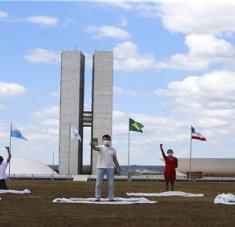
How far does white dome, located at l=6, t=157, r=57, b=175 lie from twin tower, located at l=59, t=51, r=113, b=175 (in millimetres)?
2878

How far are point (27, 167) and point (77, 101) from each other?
406 inches

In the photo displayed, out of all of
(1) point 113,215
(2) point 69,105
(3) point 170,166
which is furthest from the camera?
(2) point 69,105

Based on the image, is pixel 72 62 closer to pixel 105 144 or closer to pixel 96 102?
pixel 96 102

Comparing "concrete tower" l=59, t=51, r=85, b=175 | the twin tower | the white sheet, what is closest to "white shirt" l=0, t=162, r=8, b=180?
the white sheet

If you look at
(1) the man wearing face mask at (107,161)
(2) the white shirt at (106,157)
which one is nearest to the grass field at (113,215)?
(1) the man wearing face mask at (107,161)

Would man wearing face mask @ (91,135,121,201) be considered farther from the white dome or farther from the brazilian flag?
the white dome

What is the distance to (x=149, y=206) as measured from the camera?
616 inches

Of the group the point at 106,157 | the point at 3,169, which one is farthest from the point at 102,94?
the point at 106,157

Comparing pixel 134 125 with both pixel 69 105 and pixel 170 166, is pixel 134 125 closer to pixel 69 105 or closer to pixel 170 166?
pixel 69 105

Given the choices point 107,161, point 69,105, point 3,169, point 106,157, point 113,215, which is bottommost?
point 113,215

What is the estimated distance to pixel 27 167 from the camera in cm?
7919

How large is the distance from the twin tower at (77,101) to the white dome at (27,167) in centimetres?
288

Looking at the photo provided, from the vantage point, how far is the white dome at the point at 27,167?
77.1 meters

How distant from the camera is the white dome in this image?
3034 inches
